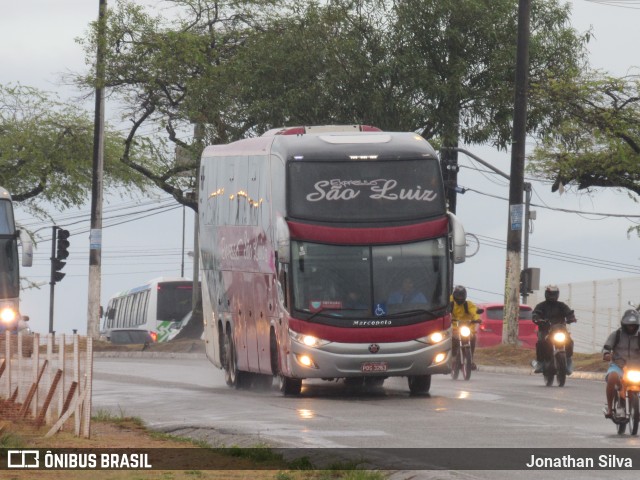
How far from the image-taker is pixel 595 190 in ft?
136

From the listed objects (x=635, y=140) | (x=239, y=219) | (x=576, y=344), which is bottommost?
(x=576, y=344)

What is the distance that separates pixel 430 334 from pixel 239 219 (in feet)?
14.7

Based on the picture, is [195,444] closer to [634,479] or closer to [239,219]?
[634,479]

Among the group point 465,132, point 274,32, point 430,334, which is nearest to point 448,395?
point 430,334

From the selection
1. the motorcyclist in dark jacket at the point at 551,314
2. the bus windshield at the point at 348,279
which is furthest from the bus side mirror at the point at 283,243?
the motorcyclist in dark jacket at the point at 551,314

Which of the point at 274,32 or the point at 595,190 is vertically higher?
the point at 274,32

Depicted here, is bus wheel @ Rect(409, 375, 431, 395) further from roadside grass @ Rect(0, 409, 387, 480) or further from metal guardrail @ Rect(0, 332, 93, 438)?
metal guardrail @ Rect(0, 332, 93, 438)

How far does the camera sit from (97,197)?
50.8 metres

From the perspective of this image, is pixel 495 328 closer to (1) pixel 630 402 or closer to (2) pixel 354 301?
(2) pixel 354 301

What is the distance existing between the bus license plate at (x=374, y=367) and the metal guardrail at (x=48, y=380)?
5785 millimetres

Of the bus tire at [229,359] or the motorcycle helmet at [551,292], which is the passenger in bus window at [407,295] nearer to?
the motorcycle helmet at [551,292]

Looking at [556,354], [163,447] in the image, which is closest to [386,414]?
[163,447]

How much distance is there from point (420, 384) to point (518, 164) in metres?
13.8

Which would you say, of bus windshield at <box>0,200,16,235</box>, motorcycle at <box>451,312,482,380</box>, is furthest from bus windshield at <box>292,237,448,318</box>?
bus windshield at <box>0,200,16,235</box>
